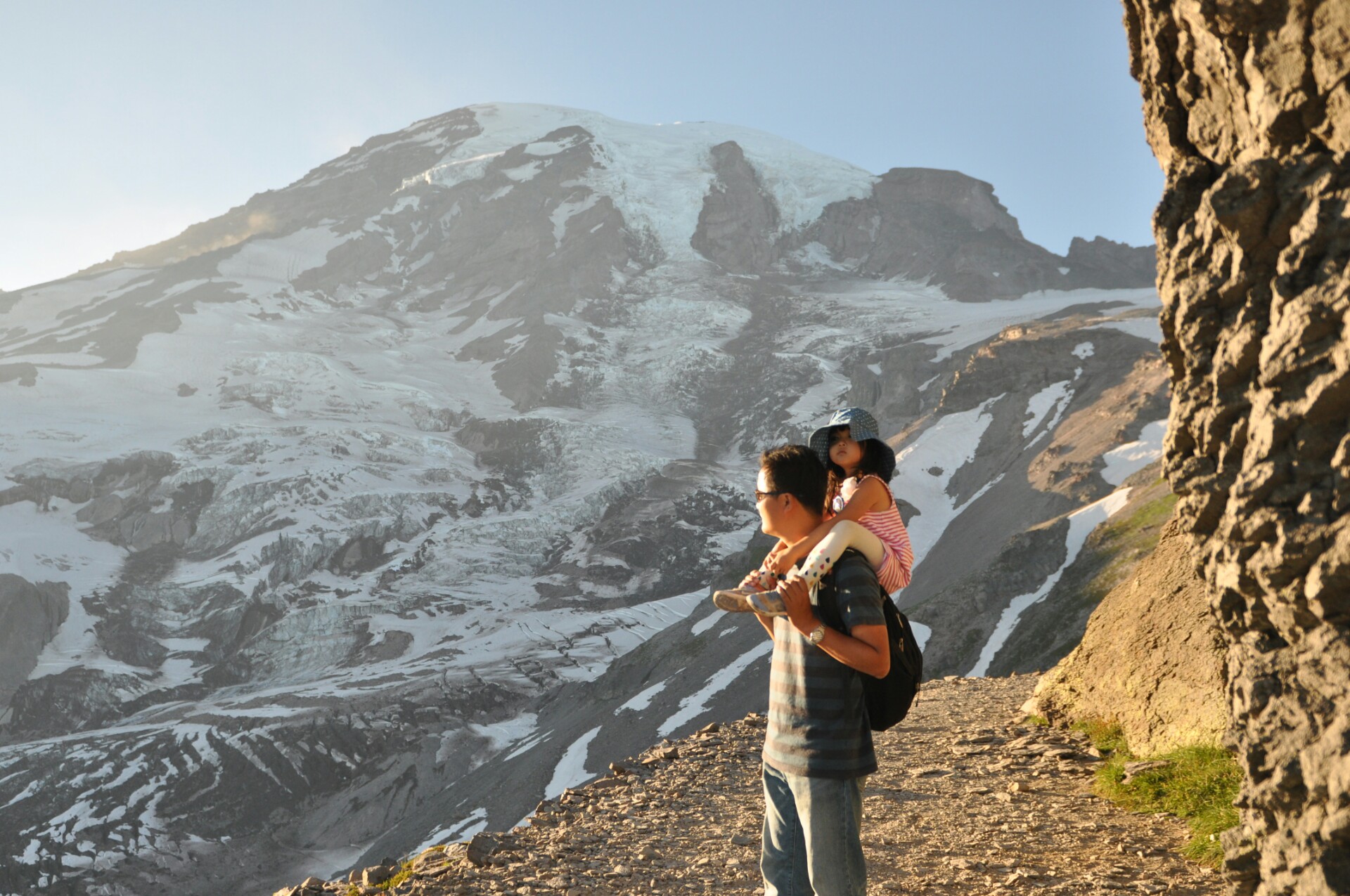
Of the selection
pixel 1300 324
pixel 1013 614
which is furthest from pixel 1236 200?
pixel 1013 614

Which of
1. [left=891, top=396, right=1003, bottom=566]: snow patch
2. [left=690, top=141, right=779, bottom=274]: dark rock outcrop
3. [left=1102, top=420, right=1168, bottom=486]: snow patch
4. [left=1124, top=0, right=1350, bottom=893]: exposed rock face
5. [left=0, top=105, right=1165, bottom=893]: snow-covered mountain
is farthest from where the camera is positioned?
[left=690, top=141, right=779, bottom=274]: dark rock outcrop

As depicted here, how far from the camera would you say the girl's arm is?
370cm

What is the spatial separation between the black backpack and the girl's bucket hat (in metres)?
0.82

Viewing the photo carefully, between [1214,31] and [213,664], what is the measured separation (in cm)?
8553

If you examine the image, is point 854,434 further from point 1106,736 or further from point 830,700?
point 1106,736

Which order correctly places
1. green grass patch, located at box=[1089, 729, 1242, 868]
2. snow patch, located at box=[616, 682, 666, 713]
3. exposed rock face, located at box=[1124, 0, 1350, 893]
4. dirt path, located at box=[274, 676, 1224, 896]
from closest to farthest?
exposed rock face, located at box=[1124, 0, 1350, 893]
green grass patch, located at box=[1089, 729, 1242, 868]
dirt path, located at box=[274, 676, 1224, 896]
snow patch, located at box=[616, 682, 666, 713]

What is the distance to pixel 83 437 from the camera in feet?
335

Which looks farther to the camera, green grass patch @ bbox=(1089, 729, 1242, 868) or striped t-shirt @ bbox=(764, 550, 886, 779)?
green grass patch @ bbox=(1089, 729, 1242, 868)

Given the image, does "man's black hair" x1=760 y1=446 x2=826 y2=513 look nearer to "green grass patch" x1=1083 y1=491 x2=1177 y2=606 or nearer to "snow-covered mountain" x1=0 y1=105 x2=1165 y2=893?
"snow-covered mountain" x1=0 y1=105 x2=1165 y2=893

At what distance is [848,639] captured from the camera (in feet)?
11.2

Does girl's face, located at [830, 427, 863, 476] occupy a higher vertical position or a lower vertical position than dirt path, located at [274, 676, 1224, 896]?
higher

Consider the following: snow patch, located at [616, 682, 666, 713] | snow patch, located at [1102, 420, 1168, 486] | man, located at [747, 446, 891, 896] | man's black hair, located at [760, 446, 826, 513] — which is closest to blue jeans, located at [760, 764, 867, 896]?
man, located at [747, 446, 891, 896]

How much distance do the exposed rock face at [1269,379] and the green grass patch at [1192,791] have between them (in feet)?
7.70

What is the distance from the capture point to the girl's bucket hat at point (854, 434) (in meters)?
4.30
